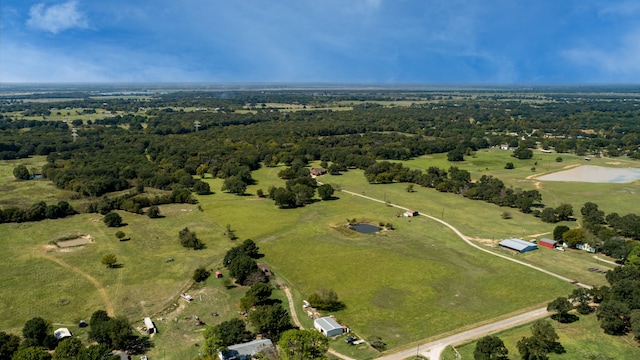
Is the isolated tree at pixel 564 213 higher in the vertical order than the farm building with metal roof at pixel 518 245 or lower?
higher

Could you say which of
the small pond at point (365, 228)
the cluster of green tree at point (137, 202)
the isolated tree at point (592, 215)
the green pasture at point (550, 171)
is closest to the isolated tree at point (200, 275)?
the cluster of green tree at point (137, 202)

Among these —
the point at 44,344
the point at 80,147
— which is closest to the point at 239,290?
the point at 44,344

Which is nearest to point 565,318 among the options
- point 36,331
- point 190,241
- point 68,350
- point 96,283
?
point 68,350

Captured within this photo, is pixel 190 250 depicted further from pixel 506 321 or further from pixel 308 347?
pixel 506 321

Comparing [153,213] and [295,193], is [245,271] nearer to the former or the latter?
[153,213]

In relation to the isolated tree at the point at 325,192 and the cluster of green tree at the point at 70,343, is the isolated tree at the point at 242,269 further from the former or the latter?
the isolated tree at the point at 325,192

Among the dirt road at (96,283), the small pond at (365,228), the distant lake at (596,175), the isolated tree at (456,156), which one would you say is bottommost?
the dirt road at (96,283)

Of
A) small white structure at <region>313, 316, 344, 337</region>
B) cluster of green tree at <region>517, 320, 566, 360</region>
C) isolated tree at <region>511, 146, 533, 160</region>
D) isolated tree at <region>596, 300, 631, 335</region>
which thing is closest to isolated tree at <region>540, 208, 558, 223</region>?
isolated tree at <region>596, 300, 631, 335</region>
